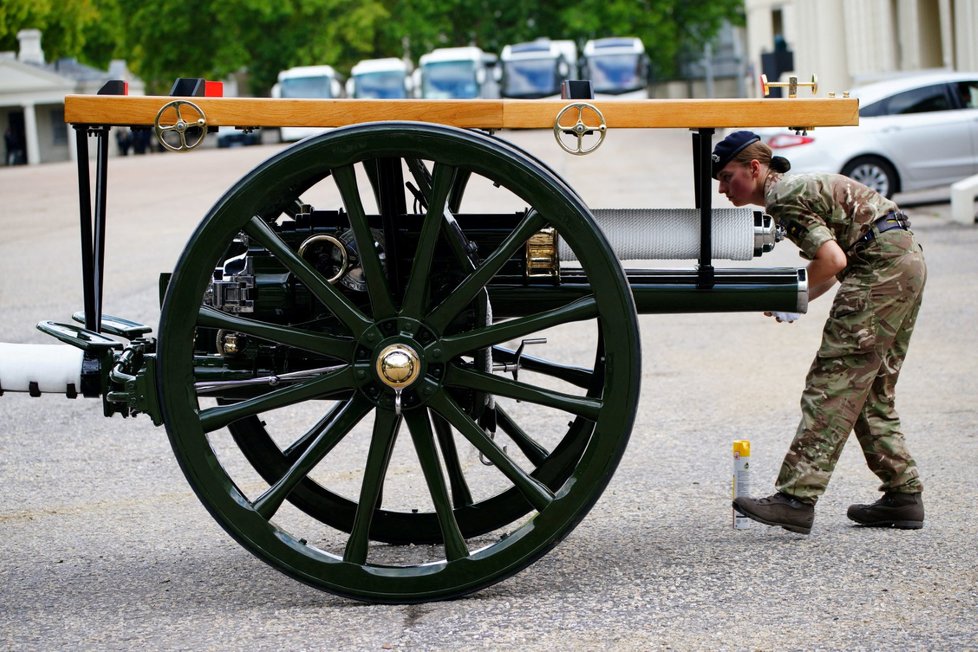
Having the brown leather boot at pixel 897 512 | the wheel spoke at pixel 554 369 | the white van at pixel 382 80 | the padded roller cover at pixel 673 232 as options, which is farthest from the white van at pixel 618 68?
the padded roller cover at pixel 673 232

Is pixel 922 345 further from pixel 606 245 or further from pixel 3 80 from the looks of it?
pixel 3 80

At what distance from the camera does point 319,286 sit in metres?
4.00

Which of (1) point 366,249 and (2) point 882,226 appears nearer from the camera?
(1) point 366,249

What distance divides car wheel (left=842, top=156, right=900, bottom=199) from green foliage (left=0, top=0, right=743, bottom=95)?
154ft

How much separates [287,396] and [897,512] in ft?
7.68

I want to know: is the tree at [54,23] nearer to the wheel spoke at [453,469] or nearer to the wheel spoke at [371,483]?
the wheel spoke at [453,469]

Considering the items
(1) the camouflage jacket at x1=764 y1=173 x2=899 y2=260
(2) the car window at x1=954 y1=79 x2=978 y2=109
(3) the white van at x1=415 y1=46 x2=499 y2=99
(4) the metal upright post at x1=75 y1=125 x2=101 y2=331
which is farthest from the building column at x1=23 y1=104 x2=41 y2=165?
(1) the camouflage jacket at x1=764 y1=173 x2=899 y2=260

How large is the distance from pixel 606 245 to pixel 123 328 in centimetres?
187

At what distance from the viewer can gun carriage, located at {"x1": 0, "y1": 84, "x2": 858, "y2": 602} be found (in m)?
3.93

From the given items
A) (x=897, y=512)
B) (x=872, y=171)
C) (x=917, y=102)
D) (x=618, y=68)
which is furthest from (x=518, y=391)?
(x=618, y=68)

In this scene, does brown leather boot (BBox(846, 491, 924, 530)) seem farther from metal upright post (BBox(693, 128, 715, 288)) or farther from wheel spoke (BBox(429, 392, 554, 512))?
wheel spoke (BBox(429, 392, 554, 512))

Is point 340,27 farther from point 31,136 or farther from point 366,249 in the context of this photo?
point 366,249

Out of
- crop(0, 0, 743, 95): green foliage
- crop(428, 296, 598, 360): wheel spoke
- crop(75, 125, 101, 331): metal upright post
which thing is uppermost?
crop(0, 0, 743, 95): green foliage

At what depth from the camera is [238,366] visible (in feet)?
14.5
